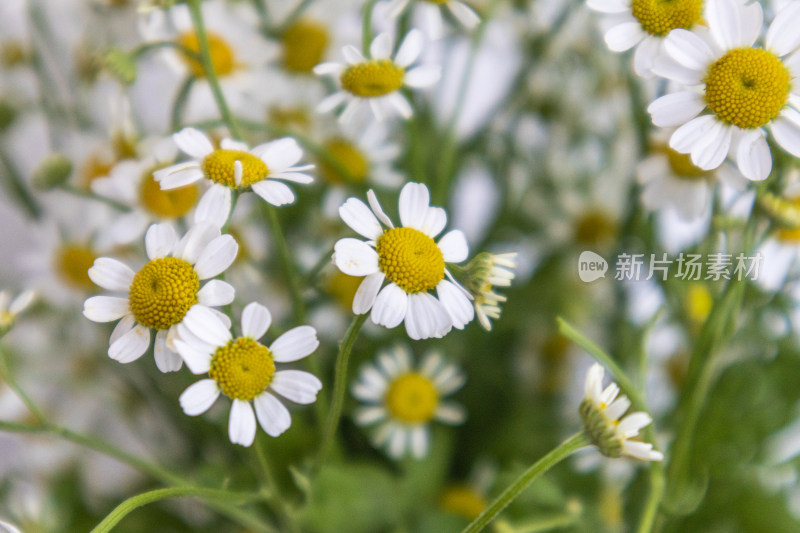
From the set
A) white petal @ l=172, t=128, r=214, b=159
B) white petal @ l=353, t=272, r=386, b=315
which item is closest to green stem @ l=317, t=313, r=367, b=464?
white petal @ l=353, t=272, r=386, b=315

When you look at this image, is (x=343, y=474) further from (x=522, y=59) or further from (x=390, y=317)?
(x=522, y=59)

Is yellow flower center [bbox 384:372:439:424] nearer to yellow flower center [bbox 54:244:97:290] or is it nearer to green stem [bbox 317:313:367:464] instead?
green stem [bbox 317:313:367:464]

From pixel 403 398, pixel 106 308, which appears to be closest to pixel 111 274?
pixel 106 308

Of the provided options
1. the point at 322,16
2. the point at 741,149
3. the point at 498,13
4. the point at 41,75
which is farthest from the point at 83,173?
the point at 741,149

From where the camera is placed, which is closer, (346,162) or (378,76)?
(378,76)

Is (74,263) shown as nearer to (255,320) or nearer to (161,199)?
(161,199)

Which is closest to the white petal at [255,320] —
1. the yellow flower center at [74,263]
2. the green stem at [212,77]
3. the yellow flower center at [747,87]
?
the green stem at [212,77]
